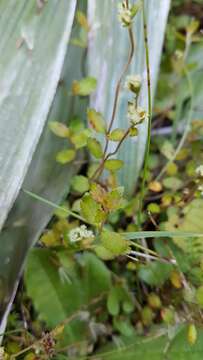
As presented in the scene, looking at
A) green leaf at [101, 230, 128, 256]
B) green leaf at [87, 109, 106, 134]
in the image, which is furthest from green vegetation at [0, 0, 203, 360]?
green leaf at [101, 230, 128, 256]

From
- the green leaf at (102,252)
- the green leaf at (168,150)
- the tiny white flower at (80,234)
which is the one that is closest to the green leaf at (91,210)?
the tiny white flower at (80,234)

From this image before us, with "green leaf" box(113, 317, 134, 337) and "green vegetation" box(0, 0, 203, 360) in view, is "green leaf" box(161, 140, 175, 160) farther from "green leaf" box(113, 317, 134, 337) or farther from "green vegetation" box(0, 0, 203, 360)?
"green leaf" box(113, 317, 134, 337)

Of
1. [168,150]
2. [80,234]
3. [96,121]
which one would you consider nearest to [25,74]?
[96,121]

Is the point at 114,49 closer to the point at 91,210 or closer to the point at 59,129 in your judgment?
the point at 59,129

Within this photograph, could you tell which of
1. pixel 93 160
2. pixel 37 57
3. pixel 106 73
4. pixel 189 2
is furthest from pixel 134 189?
pixel 189 2

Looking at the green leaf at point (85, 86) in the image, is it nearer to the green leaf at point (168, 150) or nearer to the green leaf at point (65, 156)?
the green leaf at point (65, 156)

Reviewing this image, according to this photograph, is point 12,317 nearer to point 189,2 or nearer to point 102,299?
point 102,299

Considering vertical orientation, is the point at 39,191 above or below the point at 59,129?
below

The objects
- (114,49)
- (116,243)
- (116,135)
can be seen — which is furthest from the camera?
(114,49)
